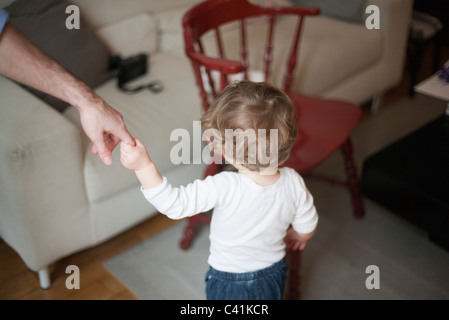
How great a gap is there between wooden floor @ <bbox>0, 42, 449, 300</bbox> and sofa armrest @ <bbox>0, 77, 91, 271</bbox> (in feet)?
0.35

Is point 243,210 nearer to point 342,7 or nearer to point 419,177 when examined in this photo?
point 419,177

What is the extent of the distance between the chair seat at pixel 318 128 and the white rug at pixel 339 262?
39 centimetres

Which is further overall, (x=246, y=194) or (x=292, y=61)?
(x=292, y=61)

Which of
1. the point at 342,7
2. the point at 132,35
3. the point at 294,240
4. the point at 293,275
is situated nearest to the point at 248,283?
the point at 294,240

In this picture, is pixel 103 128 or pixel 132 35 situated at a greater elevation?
pixel 103 128

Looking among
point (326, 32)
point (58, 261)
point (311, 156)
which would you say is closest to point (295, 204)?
point (311, 156)

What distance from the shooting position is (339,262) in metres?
1.61

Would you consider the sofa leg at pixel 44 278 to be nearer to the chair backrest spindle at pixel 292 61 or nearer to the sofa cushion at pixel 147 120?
the sofa cushion at pixel 147 120

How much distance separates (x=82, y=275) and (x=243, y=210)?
0.76 meters

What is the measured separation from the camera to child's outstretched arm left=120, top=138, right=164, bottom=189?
88 centimetres

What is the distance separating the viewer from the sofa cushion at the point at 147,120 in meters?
1.40

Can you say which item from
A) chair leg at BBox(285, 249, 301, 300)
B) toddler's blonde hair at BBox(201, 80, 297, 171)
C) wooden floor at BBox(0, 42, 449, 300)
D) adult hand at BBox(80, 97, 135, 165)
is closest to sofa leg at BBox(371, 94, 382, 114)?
wooden floor at BBox(0, 42, 449, 300)
